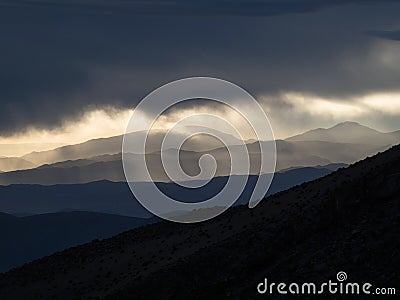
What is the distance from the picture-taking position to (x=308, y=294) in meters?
33.8

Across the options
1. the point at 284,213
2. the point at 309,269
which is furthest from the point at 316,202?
the point at 309,269

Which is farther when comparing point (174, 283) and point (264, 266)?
point (174, 283)

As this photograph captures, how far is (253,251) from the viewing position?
144 ft

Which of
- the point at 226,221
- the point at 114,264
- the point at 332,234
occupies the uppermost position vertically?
the point at 226,221

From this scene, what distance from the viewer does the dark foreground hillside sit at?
1407 inches

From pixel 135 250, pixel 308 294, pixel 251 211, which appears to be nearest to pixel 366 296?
pixel 308 294

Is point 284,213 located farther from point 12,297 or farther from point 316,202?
point 12,297

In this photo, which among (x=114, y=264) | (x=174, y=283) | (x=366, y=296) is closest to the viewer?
(x=366, y=296)

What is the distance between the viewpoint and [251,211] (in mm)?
56844

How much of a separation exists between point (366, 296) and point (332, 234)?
7.98 m

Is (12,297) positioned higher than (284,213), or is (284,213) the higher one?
(284,213)

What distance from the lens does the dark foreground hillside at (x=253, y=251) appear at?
35.8 metres

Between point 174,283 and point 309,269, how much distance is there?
11430 millimetres

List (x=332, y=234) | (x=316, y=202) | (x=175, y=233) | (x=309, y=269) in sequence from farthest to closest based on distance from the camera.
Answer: (x=175, y=233) < (x=316, y=202) < (x=332, y=234) < (x=309, y=269)
